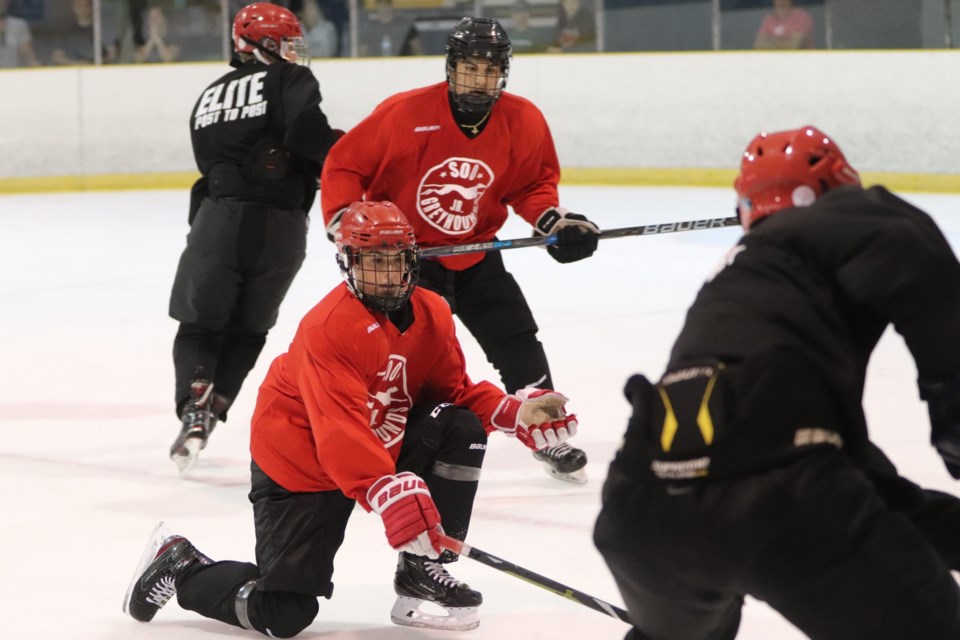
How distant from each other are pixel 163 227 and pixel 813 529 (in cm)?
686

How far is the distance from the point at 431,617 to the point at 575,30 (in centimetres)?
725

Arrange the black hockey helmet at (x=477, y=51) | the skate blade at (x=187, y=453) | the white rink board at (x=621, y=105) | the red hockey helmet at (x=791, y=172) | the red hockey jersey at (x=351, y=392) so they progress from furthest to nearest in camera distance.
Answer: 1. the white rink board at (x=621, y=105)
2. the skate blade at (x=187, y=453)
3. the black hockey helmet at (x=477, y=51)
4. the red hockey jersey at (x=351, y=392)
5. the red hockey helmet at (x=791, y=172)

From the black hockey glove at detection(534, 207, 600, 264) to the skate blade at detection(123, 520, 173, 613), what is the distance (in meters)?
1.17

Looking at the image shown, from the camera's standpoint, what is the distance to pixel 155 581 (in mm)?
2551

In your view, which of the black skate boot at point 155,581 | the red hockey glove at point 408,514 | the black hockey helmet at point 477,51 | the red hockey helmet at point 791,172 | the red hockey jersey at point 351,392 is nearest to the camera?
the red hockey helmet at point 791,172

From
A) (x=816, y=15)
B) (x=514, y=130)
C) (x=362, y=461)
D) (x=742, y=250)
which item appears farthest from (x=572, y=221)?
(x=816, y=15)

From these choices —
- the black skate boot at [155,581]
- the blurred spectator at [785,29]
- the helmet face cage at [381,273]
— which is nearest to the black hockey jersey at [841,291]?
the helmet face cage at [381,273]

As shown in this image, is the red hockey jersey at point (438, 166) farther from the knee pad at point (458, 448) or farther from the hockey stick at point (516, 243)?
the knee pad at point (458, 448)

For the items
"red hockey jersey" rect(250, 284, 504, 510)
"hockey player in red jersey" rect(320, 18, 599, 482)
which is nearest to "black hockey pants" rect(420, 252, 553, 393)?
"hockey player in red jersey" rect(320, 18, 599, 482)

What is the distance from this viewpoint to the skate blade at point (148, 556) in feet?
8.43

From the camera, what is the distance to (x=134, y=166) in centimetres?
950

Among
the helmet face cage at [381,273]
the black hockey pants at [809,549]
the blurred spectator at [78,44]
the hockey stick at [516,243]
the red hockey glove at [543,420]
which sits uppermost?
the blurred spectator at [78,44]

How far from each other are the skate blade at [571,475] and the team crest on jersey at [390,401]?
0.89 meters

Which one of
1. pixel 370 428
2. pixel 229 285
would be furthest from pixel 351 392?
pixel 229 285
